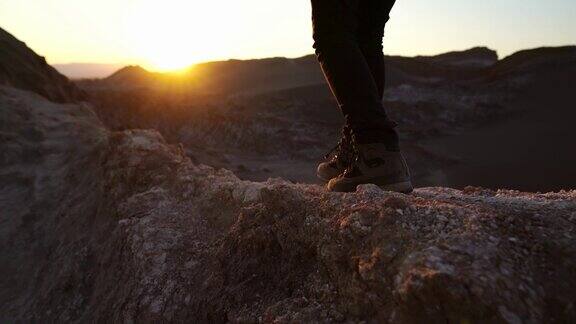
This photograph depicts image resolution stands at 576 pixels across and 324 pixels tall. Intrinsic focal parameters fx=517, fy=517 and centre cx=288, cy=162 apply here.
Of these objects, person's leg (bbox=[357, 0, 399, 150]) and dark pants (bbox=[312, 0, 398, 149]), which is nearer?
dark pants (bbox=[312, 0, 398, 149])

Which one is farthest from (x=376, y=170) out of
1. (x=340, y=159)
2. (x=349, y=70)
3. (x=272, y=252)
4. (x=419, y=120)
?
(x=419, y=120)

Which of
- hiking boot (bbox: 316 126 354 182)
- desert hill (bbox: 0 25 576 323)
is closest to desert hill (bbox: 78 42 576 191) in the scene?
desert hill (bbox: 0 25 576 323)

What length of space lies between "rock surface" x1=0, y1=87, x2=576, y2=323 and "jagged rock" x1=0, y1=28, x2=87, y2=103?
3.62m

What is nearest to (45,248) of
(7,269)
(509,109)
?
(7,269)

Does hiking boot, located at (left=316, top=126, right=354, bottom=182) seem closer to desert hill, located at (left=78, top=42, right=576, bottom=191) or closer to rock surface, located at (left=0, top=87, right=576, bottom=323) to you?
rock surface, located at (left=0, top=87, right=576, bottom=323)

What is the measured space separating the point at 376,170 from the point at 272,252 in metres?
0.55

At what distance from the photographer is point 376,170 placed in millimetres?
2086

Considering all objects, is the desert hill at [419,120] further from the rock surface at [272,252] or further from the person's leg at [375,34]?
the person's leg at [375,34]

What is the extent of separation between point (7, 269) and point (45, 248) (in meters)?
0.24

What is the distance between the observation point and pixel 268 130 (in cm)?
1306

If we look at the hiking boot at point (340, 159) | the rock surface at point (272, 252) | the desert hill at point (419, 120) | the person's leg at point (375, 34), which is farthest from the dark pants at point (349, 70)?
the desert hill at point (419, 120)

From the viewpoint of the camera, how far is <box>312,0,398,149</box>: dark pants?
1966 millimetres

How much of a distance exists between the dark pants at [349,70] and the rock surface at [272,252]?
0.93 feet

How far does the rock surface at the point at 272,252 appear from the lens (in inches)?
49.6
